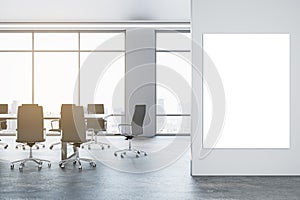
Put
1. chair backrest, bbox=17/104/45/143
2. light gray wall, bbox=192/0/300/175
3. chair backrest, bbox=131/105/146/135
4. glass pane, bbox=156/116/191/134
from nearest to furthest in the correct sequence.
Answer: light gray wall, bbox=192/0/300/175 < chair backrest, bbox=17/104/45/143 < chair backrest, bbox=131/105/146/135 < glass pane, bbox=156/116/191/134

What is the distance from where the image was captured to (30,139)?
21.7 ft

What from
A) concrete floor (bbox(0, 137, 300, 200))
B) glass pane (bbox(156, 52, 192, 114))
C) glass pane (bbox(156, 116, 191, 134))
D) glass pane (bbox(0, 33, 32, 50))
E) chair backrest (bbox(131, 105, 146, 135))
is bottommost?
concrete floor (bbox(0, 137, 300, 200))

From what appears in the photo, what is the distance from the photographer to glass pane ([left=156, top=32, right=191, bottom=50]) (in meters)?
12.2

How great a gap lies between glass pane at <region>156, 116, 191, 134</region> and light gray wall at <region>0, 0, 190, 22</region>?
308 centimetres

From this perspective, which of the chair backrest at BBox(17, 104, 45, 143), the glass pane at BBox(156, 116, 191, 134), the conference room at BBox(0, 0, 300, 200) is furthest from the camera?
the glass pane at BBox(156, 116, 191, 134)

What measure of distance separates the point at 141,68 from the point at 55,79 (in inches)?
99.6

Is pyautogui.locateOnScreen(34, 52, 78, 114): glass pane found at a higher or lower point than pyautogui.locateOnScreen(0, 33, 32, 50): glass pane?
lower

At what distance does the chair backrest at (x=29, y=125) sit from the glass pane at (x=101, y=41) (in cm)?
582

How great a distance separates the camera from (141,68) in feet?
39.7

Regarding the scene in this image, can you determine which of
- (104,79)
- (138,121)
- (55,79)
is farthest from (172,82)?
(138,121)

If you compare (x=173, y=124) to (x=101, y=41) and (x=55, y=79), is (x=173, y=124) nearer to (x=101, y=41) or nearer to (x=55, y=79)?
(x=101, y=41)

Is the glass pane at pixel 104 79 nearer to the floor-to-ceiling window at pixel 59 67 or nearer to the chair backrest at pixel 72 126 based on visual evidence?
the floor-to-ceiling window at pixel 59 67

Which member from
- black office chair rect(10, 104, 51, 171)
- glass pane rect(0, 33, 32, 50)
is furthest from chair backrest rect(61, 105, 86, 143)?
glass pane rect(0, 33, 32, 50)

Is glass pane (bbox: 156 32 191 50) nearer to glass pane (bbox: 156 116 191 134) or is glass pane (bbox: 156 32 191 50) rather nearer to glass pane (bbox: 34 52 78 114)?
glass pane (bbox: 156 116 191 134)
